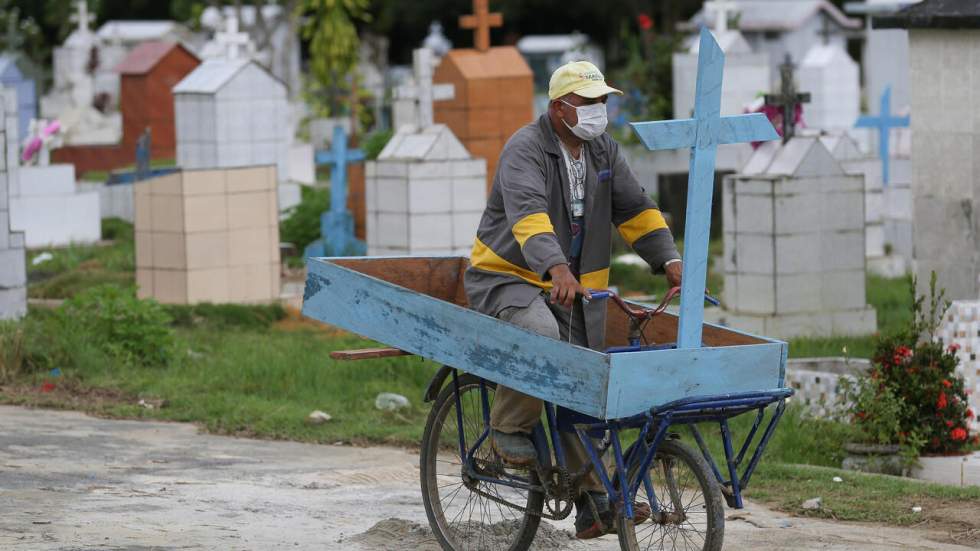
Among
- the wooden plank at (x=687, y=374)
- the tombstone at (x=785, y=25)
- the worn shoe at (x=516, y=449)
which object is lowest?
the worn shoe at (x=516, y=449)

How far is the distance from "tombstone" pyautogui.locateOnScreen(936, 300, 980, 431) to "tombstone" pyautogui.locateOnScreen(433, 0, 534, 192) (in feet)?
24.8

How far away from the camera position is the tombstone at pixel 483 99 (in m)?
15.4

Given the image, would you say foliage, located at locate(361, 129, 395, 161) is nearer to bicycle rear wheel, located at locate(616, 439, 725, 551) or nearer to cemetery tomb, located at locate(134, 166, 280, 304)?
cemetery tomb, located at locate(134, 166, 280, 304)

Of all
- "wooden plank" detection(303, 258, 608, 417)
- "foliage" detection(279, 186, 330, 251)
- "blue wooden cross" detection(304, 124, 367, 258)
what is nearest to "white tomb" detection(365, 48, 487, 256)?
"blue wooden cross" detection(304, 124, 367, 258)

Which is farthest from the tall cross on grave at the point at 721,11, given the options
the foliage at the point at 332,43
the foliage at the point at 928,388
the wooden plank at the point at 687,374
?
the wooden plank at the point at 687,374

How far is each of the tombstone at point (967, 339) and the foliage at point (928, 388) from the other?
162 mm

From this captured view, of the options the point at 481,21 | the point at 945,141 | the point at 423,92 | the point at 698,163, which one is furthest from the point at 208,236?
the point at 698,163

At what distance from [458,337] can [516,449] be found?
17.7 inches

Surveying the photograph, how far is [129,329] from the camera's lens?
10.2 metres

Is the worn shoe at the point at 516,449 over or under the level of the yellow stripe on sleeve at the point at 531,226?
under

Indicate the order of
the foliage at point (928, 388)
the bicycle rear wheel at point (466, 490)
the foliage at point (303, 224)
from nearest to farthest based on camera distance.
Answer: the bicycle rear wheel at point (466, 490)
the foliage at point (928, 388)
the foliage at point (303, 224)

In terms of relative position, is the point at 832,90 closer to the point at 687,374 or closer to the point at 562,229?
the point at 562,229

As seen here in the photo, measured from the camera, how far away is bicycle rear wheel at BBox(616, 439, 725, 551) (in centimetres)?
512

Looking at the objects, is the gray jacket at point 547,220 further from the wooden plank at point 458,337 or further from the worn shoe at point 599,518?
the worn shoe at point 599,518
